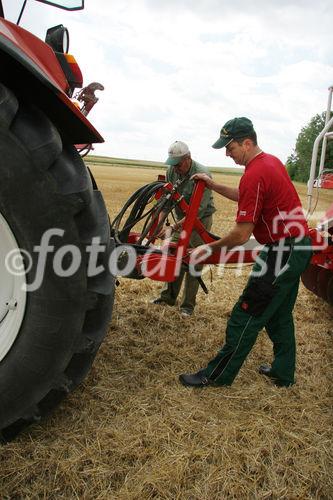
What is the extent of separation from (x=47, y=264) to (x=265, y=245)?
157cm

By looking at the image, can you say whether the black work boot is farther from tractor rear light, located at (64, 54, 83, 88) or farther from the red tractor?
tractor rear light, located at (64, 54, 83, 88)

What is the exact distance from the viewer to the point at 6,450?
2.09m

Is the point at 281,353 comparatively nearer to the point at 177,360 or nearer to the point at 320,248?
the point at 177,360

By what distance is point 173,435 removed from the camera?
7.75 feet

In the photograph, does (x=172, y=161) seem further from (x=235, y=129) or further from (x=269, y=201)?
(x=269, y=201)

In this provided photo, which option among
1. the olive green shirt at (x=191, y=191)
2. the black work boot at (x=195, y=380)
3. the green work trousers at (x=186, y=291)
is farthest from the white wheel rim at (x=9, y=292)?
the olive green shirt at (x=191, y=191)

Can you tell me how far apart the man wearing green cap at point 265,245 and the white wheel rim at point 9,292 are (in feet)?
4.29

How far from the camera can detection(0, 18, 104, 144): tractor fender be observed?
1759 mm

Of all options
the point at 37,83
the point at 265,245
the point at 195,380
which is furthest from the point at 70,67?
the point at 195,380

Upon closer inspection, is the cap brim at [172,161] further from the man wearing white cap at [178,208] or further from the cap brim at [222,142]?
the cap brim at [222,142]

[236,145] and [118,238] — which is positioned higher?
[236,145]

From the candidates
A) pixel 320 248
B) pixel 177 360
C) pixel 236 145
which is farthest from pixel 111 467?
pixel 320 248

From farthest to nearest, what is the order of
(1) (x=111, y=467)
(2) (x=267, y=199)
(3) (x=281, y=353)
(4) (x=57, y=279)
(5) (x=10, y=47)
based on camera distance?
(3) (x=281, y=353) → (2) (x=267, y=199) → (1) (x=111, y=467) → (4) (x=57, y=279) → (5) (x=10, y=47)

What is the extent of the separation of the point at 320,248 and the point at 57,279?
239 centimetres
